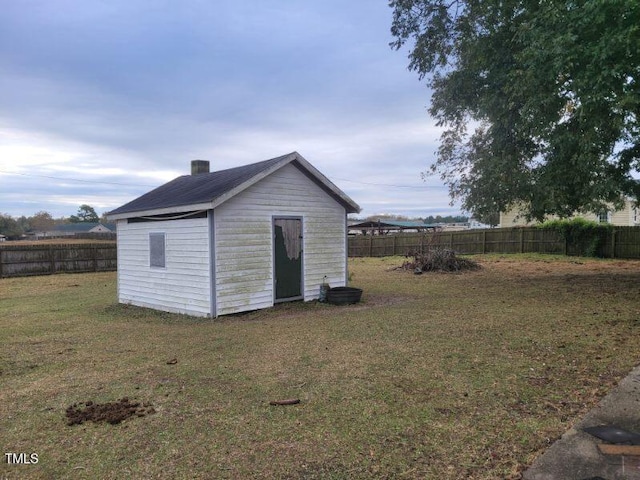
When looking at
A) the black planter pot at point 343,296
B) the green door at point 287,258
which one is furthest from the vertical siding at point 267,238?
the black planter pot at point 343,296

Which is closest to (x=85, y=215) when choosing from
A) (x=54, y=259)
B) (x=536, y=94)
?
(x=54, y=259)

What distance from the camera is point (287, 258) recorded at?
33.9 ft

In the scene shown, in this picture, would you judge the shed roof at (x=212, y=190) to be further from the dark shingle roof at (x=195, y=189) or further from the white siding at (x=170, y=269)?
the white siding at (x=170, y=269)

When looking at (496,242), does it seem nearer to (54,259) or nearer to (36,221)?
(54,259)

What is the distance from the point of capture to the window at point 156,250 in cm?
1014

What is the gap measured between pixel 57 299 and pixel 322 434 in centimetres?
1182

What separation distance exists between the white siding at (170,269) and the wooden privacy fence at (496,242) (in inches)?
508

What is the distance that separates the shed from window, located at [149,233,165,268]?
0.02 m

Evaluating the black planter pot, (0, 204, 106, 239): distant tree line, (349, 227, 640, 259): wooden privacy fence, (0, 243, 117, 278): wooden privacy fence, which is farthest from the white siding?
(0, 204, 106, 239): distant tree line

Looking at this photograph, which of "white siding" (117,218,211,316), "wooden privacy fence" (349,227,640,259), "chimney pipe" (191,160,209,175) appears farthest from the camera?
"wooden privacy fence" (349,227,640,259)

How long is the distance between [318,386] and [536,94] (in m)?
7.64

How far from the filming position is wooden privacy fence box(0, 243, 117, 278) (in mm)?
19062

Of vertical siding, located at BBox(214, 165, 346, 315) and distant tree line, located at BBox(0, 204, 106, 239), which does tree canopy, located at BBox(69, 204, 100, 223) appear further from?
vertical siding, located at BBox(214, 165, 346, 315)

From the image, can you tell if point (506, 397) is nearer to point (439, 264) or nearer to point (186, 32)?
point (186, 32)
